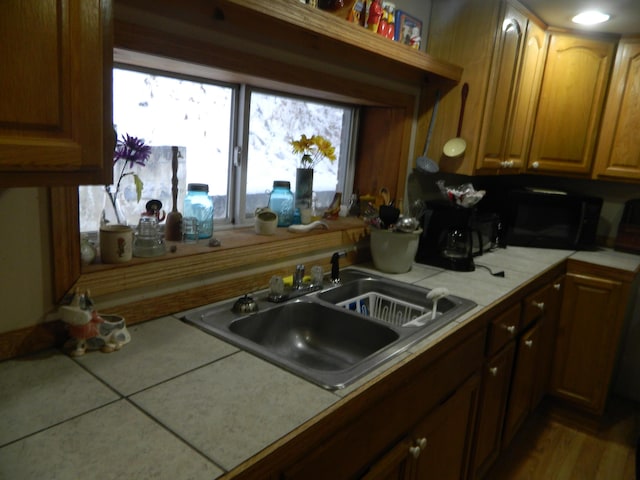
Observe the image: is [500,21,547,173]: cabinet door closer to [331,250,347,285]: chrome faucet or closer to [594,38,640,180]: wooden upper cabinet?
[594,38,640,180]: wooden upper cabinet

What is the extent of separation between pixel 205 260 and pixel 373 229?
2.54 feet

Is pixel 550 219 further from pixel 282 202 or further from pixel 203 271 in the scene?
pixel 203 271

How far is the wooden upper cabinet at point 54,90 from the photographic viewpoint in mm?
630

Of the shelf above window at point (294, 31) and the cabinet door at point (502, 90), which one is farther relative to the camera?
the cabinet door at point (502, 90)

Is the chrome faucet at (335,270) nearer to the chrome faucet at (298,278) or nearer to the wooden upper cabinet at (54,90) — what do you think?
the chrome faucet at (298,278)

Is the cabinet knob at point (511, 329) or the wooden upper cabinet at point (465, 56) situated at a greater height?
the wooden upper cabinet at point (465, 56)

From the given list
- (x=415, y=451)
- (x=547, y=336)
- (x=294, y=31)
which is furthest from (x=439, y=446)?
(x=294, y=31)

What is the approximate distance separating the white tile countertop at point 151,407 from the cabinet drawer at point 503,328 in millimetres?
554

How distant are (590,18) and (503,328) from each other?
1618 millimetres

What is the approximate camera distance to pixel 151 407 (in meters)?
0.84

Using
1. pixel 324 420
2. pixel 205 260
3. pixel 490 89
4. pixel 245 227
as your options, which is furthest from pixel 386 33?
pixel 324 420

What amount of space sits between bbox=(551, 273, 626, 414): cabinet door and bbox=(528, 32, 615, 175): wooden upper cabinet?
→ 69 centimetres

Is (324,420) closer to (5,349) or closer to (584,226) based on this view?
(5,349)

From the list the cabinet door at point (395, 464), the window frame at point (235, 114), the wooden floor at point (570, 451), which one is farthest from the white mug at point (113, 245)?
the wooden floor at point (570, 451)
